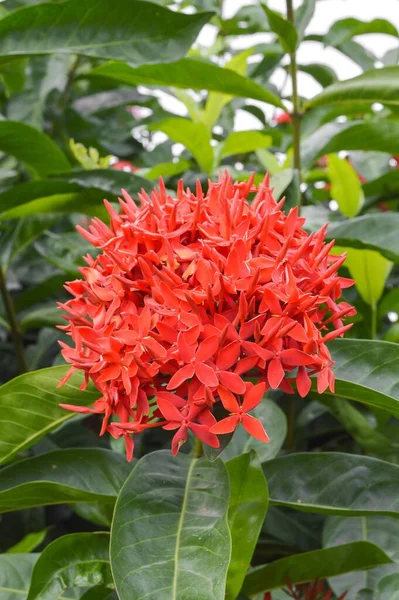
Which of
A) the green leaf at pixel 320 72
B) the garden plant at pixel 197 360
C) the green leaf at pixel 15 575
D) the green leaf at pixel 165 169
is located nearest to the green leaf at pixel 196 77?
the garden plant at pixel 197 360

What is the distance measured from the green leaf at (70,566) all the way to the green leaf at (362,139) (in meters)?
0.83

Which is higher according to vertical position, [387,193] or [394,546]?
[387,193]

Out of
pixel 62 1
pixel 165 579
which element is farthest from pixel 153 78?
pixel 165 579

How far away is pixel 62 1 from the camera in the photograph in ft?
3.62

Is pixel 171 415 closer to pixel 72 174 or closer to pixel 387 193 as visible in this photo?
pixel 72 174

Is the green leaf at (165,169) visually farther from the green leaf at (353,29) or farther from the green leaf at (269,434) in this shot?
the green leaf at (269,434)

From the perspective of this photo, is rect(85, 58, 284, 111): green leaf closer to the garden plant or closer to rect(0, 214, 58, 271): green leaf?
the garden plant

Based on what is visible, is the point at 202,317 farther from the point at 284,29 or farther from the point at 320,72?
the point at 320,72

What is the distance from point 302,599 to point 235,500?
320mm

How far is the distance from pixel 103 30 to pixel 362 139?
53 centimetres

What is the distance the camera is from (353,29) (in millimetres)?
1692

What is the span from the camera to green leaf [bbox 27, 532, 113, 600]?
0.92 meters

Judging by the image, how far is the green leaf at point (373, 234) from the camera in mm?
1177

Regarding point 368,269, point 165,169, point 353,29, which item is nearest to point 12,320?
point 165,169
